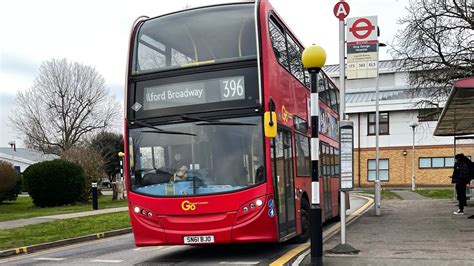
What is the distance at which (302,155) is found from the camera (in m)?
10.6

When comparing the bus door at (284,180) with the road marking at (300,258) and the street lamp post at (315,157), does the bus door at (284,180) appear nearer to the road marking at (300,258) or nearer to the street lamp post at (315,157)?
the road marking at (300,258)

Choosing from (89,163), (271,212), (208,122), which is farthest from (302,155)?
(89,163)

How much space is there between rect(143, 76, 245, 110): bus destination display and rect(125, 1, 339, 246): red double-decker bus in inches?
0.7

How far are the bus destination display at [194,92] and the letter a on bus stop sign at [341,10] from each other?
83.8 inches

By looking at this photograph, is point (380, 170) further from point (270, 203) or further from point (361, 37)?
point (270, 203)

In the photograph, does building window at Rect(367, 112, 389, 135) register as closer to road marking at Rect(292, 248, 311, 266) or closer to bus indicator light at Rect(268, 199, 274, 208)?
road marking at Rect(292, 248, 311, 266)

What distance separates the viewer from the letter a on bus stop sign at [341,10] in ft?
29.2

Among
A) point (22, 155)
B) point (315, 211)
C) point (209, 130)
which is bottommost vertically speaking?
point (315, 211)

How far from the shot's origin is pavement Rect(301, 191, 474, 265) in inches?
308

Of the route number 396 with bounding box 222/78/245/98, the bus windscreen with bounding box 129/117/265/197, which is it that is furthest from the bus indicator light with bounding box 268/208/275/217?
the route number 396 with bounding box 222/78/245/98

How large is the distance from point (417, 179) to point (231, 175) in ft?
131

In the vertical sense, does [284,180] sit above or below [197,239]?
above

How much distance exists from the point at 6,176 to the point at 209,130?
28.9m

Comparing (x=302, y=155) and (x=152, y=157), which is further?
(x=302, y=155)
